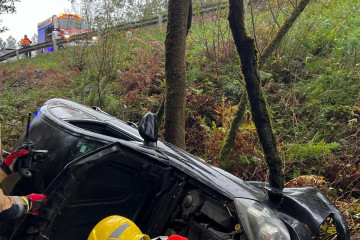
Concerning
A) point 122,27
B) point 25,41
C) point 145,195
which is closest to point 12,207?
point 145,195

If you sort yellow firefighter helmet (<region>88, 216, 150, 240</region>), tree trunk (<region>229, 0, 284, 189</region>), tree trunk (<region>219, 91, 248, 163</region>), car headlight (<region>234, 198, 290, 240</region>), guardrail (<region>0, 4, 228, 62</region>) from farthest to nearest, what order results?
1. guardrail (<region>0, 4, 228, 62</region>)
2. tree trunk (<region>219, 91, 248, 163</region>)
3. tree trunk (<region>229, 0, 284, 189</region>)
4. car headlight (<region>234, 198, 290, 240</region>)
5. yellow firefighter helmet (<region>88, 216, 150, 240</region>)

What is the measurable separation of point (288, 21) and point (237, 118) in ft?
6.40

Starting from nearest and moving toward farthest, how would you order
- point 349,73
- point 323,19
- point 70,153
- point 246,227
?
point 246,227, point 70,153, point 349,73, point 323,19

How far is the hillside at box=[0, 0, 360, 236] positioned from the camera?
494cm

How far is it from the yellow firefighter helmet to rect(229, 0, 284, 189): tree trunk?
2.04 m

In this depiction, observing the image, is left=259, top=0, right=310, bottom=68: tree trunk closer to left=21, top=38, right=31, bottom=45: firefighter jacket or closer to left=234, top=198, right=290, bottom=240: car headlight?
left=234, top=198, right=290, bottom=240: car headlight

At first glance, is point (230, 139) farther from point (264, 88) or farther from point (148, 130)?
point (148, 130)

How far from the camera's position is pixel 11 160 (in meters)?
2.22

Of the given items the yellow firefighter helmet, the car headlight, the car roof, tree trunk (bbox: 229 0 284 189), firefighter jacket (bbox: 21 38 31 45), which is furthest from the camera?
firefighter jacket (bbox: 21 38 31 45)

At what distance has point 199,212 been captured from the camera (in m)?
2.26

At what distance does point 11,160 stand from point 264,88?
586cm

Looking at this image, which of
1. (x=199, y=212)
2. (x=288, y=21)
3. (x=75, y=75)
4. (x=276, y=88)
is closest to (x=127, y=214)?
(x=199, y=212)

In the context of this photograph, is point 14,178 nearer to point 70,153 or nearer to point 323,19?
point 70,153

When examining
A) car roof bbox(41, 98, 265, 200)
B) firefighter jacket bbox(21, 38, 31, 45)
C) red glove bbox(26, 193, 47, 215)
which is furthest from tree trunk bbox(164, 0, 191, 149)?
firefighter jacket bbox(21, 38, 31, 45)
